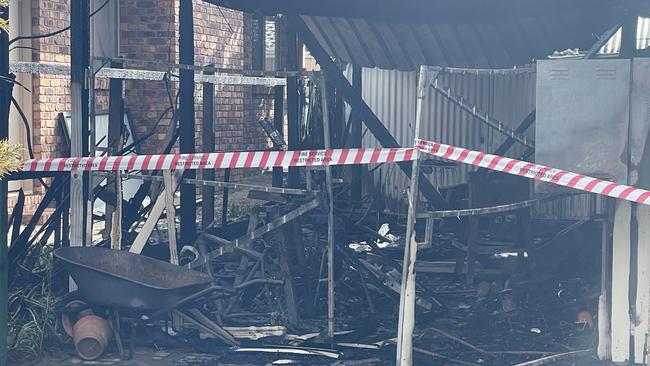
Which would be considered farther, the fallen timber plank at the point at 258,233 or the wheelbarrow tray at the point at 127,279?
the fallen timber plank at the point at 258,233

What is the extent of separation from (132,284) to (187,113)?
8.59 feet

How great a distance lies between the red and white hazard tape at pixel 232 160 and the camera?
7.29m

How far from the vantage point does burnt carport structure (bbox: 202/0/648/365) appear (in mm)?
9906

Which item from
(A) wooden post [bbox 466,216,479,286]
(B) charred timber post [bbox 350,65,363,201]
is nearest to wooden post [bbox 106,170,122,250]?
(A) wooden post [bbox 466,216,479,286]

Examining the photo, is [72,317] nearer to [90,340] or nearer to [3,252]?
[90,340]

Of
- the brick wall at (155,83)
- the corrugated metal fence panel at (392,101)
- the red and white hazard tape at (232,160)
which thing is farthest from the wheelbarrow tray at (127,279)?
the corrugated metal fence panel at (392,101)

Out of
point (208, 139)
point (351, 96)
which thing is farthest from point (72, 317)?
point (351, 96)

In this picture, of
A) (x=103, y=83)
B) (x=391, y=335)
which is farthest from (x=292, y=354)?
(x=103, y=83)

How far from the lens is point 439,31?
12.8 m

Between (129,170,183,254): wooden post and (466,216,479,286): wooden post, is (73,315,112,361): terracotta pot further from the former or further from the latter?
(466,216,479,286): wooden post

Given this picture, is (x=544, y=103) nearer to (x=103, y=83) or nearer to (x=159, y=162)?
(x=159, y=162)

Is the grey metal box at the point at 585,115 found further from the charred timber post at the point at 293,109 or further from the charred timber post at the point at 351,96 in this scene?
the charred timber post at the point at 293,109

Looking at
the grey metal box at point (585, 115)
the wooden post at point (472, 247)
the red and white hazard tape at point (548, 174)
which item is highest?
the grey metal box at point (585, 115)

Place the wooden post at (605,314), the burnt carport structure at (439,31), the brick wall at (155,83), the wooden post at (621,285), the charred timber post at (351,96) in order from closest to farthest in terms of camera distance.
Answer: the wooden post at (621,285) < the wooden post at (605,314) < the charred timber post at (351,96) < the burnt carport structure at (439,31) < the brick wall at (155,83)
